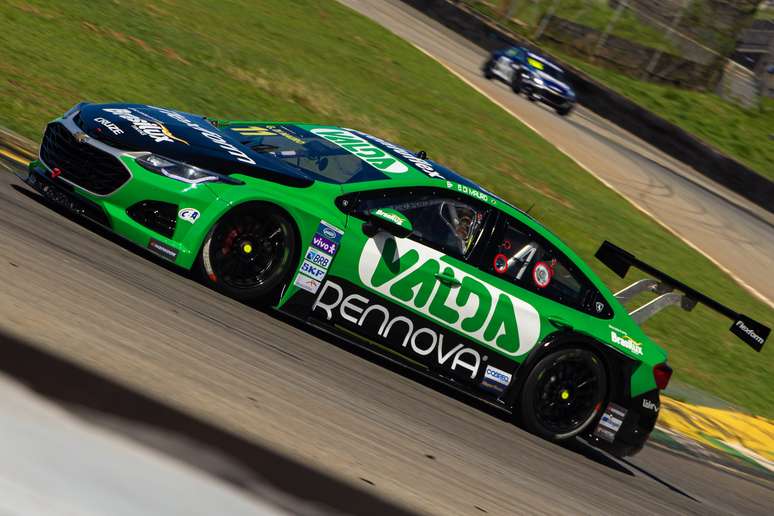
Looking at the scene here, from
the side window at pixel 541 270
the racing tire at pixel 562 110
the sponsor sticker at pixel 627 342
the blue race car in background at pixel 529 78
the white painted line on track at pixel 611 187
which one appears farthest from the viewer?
the racing tire at pixel 562 110

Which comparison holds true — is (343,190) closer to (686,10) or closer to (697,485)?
(697,485)

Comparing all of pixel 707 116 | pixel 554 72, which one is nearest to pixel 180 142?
pixel 554 72

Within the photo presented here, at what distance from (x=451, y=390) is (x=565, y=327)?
1052 millimetres

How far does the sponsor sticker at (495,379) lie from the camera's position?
7.90 metres

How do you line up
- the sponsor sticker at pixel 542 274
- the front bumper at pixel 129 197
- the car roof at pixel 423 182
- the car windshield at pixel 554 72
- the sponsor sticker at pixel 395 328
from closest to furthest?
the front bumper at pixel 129 197 < the sponsor sticker at pixel 395 328 < the car roof at pixel 423 182 < the sponsor sticker at pixel 542 274 < the car windshield at pixel 554 72

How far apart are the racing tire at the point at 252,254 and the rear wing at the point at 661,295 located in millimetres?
2638

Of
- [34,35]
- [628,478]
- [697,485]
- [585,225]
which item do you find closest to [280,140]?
[628,478]

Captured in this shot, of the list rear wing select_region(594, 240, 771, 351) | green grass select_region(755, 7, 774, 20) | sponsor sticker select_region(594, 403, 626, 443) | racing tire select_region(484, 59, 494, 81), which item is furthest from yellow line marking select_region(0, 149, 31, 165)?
green grass select_region(755, 7, 774, 20)

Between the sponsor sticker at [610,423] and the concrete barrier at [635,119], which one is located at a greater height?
the sponsor sticker at [610,423]

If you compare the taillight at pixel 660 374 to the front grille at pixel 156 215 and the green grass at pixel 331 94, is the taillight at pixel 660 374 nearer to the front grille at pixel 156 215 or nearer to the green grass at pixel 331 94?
the green grass at pixel 331 94

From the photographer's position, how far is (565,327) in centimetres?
802

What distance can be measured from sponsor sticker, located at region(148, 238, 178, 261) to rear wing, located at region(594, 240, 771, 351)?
3.30 metres

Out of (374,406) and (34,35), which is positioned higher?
(374,406)

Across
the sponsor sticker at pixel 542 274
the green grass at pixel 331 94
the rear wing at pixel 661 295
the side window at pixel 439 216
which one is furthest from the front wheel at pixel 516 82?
the side window at pixel 439 216
